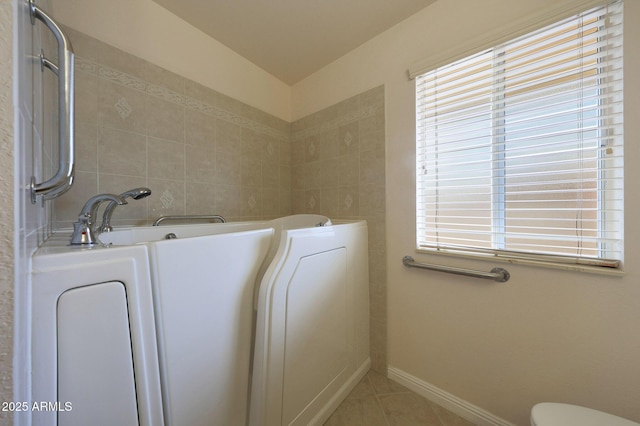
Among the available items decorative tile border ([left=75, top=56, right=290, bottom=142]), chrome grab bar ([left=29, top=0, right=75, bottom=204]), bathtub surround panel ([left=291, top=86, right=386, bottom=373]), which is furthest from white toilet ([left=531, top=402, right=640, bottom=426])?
decorative tile border ([left=75, top=56, right=290, bottom=142])

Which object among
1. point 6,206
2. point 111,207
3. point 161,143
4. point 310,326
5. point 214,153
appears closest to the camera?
point 6,206

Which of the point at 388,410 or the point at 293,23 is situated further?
the point at 293,23

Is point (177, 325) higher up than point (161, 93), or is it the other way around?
point (161, 93)

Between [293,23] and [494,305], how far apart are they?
194 centimetres

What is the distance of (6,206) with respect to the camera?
28cm

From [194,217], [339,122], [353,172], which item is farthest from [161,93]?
[353,172]

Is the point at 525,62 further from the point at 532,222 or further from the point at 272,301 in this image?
the point at 272,301

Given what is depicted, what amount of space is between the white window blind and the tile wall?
357 millimetres

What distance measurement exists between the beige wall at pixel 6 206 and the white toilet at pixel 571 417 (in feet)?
4.15

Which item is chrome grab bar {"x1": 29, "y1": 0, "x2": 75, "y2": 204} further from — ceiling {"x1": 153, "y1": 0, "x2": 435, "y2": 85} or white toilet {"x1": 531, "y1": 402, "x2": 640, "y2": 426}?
white toilet {"x1": 531, "y1": 402, "x2": 640, "y2": 426}

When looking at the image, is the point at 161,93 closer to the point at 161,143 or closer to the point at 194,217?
the point at 161,143

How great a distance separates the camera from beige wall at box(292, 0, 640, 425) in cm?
79

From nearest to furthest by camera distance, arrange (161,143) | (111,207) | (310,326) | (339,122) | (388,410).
Answer: (111,207), (310,326), (388,410), (161,143), (339,122)

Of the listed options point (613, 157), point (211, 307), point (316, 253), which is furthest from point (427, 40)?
point (211, 307)
